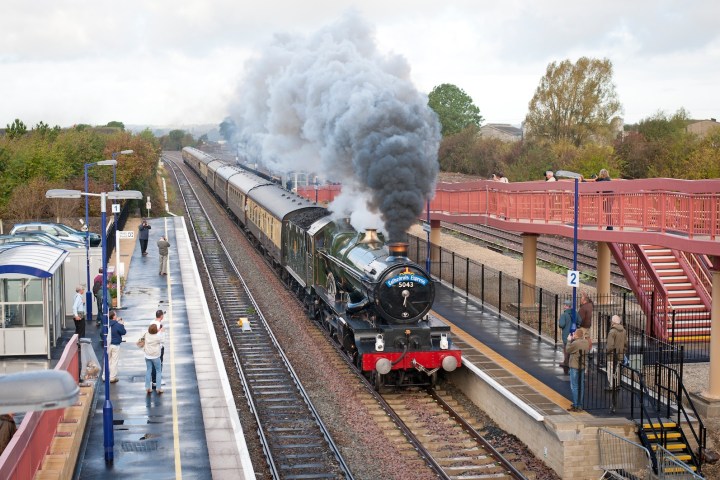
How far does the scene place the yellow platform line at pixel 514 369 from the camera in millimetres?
15658

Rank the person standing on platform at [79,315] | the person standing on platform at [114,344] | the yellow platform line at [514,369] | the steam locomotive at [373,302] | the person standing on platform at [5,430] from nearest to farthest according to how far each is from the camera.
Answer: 1. the person standing on platform at [5,430]
2. the yellow platform line at [514,369]
3. the steam locomotive at [373,302]
4. the person standing on platform at [114,344]
5. the person standing on platform at [79,315]

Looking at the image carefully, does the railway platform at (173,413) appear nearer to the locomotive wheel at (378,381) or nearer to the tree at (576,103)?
the locomotive wheel at (378,381)

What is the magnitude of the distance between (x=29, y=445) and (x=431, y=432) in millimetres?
7518

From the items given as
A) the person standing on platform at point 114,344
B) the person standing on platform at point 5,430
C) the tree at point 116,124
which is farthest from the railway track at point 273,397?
the tree at point 116,124

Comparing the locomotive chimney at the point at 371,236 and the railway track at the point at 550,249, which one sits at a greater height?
the locomotive chimney at the point at 371,236

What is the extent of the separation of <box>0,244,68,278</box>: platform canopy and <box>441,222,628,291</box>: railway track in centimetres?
1542

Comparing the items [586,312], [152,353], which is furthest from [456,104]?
[152,353]

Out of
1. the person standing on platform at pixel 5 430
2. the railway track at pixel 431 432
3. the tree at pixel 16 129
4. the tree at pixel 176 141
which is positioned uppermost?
the tree at pixel 176 141

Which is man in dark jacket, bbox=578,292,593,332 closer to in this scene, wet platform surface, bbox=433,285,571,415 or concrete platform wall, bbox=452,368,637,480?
wet platform surface, bbox=433,285,571,415

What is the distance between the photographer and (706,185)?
626 inches

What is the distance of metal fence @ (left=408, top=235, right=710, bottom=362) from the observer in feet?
67.2

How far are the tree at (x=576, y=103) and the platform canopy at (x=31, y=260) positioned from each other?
40662mm

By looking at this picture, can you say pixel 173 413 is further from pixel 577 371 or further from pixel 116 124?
pixel 116 124

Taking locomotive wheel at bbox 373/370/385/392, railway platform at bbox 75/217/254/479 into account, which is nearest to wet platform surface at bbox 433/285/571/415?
locomotive wheel at bbox 373/370/385/392
